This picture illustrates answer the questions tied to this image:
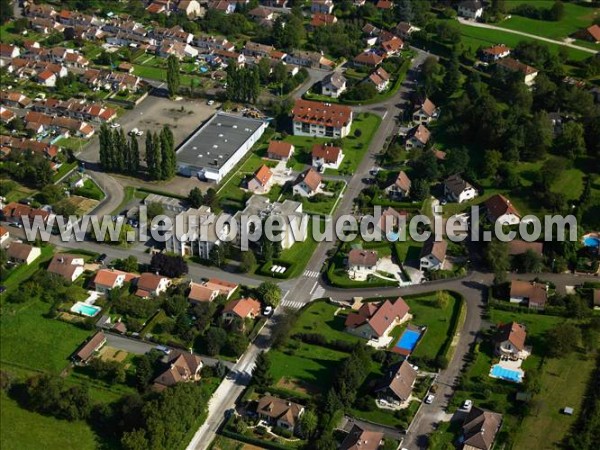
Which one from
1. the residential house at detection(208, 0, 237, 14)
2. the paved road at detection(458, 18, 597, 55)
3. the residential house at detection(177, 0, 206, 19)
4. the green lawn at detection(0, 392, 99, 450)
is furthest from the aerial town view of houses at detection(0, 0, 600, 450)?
the residential house at detection(208, 0, 237, 14)

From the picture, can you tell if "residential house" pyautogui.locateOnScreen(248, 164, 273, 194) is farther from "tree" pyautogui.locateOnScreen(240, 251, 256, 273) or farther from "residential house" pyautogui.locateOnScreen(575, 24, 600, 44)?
"residential house" pyautogui.locateOnScreen(575, 24, 600, 44)

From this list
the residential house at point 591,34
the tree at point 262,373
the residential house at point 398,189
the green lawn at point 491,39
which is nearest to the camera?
the tree at point 262,373

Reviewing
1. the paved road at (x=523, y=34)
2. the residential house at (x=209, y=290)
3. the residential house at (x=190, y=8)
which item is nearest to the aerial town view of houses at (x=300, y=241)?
the residential house at (x=209, y=290)

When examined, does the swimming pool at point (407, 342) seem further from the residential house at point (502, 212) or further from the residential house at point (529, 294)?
the residential house at point (502, 212)

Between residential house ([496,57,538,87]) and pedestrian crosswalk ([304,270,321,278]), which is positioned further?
residential house ([496,57,538,87])

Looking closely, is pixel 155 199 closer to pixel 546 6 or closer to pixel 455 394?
pixel 455 394

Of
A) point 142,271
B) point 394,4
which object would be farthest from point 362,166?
point 394,4
